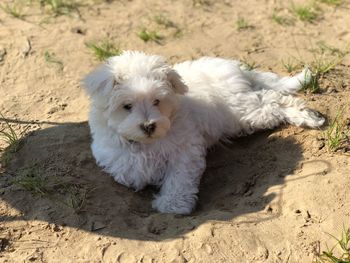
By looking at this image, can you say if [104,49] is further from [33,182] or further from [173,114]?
[33,182]

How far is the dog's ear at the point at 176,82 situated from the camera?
4.24 m

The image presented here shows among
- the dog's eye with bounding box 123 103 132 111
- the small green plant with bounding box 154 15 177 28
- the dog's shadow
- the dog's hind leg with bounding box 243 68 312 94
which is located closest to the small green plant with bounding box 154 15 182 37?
the small green plant with bounding box 154 15 177 28

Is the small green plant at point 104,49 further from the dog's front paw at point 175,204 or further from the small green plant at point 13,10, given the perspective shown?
the dog's front paw at point 175,204

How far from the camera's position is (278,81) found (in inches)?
213

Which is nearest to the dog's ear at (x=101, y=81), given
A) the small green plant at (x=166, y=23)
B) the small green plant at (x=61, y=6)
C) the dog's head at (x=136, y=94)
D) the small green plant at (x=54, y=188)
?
the dog's head at (x=136, y=94)

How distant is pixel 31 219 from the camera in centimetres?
405

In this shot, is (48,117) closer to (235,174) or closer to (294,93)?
(235,174)

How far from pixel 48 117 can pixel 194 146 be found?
5.74ft

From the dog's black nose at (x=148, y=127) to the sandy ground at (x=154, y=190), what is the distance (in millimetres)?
680

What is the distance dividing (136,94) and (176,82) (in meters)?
0.41

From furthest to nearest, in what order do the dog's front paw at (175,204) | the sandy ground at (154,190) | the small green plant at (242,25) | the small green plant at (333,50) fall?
the small green plant at (242,25) → the small green plant at (333,50) → the dog's front paw at (175,204) → the sandy ground at (154,190)

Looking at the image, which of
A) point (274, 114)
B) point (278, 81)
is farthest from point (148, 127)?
point (278, 81)

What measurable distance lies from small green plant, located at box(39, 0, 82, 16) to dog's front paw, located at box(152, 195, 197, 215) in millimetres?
3411

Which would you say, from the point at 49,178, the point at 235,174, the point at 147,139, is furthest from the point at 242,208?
the point at 49,178
